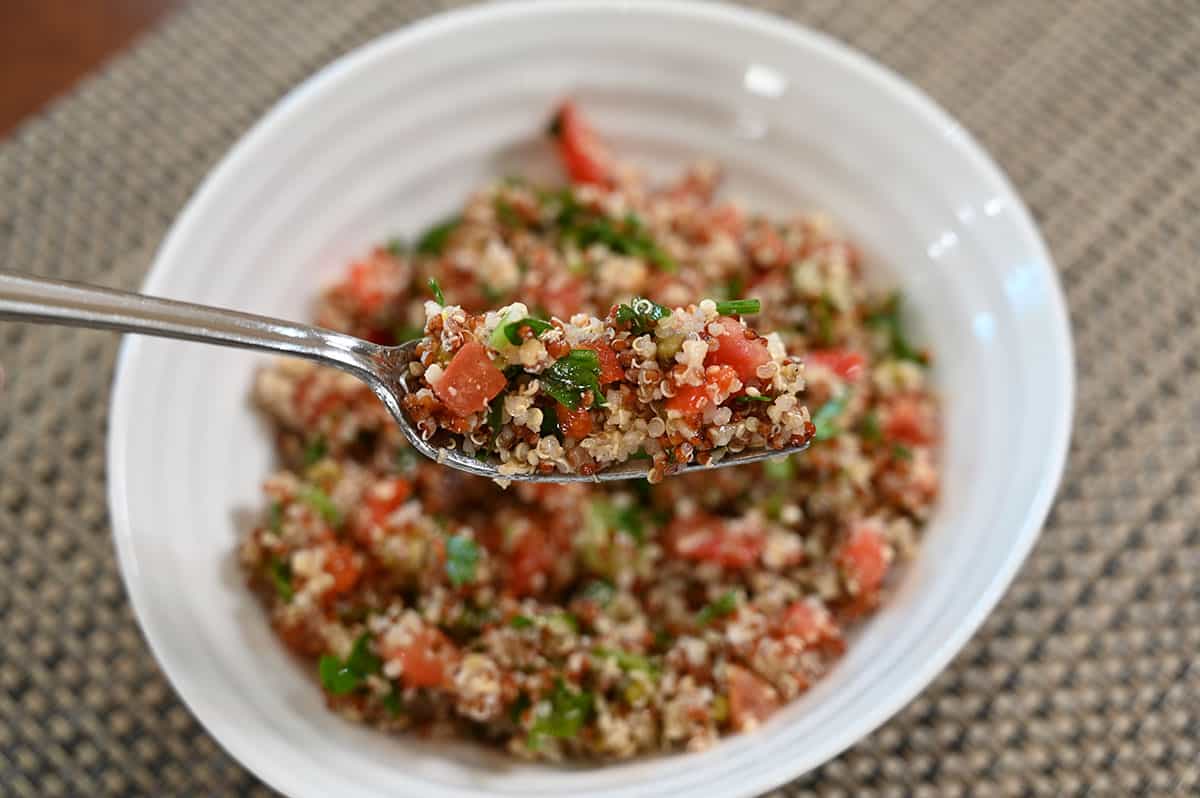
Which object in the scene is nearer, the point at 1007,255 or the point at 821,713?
the point at 821,713

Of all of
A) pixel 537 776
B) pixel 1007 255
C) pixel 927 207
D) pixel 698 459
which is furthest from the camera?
pixel 927 207

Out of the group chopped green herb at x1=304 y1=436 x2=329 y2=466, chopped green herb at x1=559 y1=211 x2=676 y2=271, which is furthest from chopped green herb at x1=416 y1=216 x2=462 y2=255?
chopped green herb at x1=304 y1=436 x2=329 y2=466

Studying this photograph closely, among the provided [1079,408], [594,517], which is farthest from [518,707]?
[1079,408]

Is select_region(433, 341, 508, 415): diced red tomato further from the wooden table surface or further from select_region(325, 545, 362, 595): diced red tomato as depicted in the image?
→ the wooden table surface

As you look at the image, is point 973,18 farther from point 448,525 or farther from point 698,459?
point 448,525

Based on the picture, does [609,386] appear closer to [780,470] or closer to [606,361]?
[606,361]

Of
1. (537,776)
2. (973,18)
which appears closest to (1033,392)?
(537,776)

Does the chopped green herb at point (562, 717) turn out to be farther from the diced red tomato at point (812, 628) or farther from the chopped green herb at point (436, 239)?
the chopped green herb at point (436, 239)
